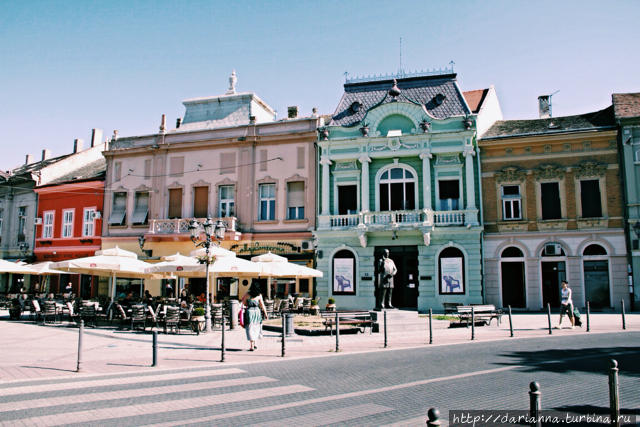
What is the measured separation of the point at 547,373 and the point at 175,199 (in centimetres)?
2507

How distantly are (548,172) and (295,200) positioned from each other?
43.6ft

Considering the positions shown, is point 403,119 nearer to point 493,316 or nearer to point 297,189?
Result: point 297,189

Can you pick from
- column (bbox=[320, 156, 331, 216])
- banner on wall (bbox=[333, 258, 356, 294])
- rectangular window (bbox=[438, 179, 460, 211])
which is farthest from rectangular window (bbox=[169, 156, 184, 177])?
rectangular window (bbox=[438, 179, 460, 211])

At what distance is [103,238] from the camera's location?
31.2 meters

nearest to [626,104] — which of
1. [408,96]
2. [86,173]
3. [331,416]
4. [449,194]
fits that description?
[449,194]

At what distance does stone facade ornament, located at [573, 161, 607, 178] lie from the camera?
25.0 m

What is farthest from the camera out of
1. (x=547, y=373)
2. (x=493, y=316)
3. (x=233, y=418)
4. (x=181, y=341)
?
(x=493, y=316)

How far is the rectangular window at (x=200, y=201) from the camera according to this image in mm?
29922

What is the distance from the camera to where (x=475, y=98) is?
1169 inches

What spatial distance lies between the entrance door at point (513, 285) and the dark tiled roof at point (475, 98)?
858 centimetres

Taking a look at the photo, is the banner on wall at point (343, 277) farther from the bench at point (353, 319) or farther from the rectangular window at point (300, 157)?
the bench at point (353, 319)

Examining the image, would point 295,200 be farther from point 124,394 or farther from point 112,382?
point 124,394

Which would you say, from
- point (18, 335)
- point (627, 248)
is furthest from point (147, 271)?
point (627, 248)

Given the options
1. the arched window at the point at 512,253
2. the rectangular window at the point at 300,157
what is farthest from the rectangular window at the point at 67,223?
the arched window at the point at 512,253
